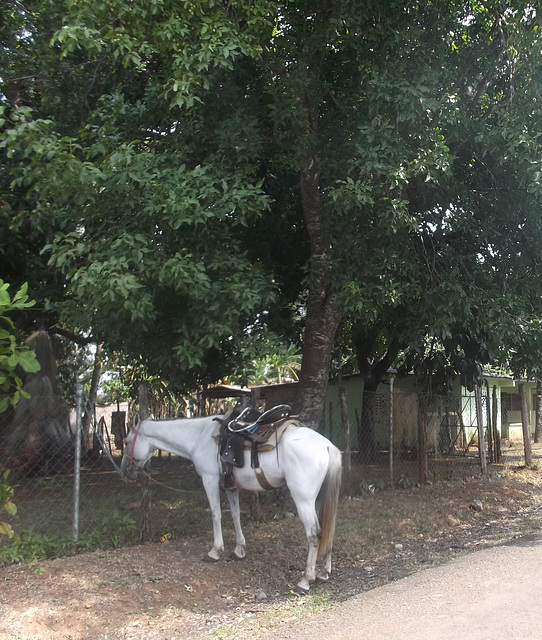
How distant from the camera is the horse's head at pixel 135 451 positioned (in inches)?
291

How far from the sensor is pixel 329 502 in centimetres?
670

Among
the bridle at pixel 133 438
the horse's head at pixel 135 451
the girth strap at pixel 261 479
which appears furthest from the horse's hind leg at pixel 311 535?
the bridle at pixel 133 438

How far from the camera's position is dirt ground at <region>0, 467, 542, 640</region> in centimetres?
551

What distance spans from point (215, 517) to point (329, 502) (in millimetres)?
1388

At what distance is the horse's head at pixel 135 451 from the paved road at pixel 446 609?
2737 millimetres

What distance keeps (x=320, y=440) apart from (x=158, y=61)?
6.74 m

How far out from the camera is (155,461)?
16984mm

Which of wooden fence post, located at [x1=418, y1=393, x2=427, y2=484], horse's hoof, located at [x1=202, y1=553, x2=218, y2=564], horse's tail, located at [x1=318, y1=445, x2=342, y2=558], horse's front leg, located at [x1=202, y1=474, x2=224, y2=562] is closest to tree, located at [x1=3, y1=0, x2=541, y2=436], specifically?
horse's front leg, located at [x1=202, y1=474, x2=224, y2=562]

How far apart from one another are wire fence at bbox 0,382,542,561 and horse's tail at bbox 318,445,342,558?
7.16ft

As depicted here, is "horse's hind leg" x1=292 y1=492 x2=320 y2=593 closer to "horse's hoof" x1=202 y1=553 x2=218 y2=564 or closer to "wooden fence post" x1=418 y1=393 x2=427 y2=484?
"horse's hoof" x1=202 y1=553 x2=218 y2=564

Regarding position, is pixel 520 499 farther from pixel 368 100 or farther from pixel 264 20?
pixel 264 20

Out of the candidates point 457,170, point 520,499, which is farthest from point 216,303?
point 520,499

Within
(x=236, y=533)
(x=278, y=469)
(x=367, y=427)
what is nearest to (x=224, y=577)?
(x=236, y=533)

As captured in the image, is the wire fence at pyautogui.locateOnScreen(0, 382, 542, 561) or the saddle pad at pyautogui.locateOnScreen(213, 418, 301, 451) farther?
the wire fence at pyautogui.locateOnScreen(0, 382, 542, 561)
